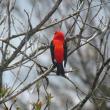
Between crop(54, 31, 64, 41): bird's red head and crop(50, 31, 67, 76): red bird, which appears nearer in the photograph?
crop(50, 31, 67, 76): red bird

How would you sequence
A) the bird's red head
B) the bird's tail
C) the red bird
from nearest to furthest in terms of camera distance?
the bird's tail < the red bird < the bird's red head

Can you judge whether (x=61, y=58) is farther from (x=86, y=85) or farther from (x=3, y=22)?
(x=86, y=85)

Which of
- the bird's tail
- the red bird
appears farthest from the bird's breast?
the bird's tail

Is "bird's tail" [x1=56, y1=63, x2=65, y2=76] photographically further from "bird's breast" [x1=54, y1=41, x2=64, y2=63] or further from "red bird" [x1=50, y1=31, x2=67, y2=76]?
"bird's breast" [x1=54, y1=41, x2=64, y2=63]

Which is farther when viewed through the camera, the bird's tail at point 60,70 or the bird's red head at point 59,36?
the bird's red head at point 59,36

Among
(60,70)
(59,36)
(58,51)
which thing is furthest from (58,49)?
(60,70)

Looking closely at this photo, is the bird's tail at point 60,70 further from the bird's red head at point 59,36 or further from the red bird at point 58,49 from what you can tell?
the bird's red head at point 59,36

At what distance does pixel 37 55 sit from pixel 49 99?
65 cm

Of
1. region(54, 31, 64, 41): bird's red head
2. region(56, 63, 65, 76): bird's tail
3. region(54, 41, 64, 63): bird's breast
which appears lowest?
region(56, 63, 65, 76): bird's tail

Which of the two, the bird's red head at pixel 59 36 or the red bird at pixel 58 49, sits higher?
the bird's red head at pixel 59 36

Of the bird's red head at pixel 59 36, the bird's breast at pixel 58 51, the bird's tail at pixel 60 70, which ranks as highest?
the bird's red head at pixel 59 36

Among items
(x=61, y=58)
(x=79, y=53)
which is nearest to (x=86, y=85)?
(x=79, y=53)

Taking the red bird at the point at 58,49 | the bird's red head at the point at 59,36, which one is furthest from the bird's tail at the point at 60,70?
the bird's red head at the point at 59,36

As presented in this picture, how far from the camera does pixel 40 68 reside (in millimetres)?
6570
